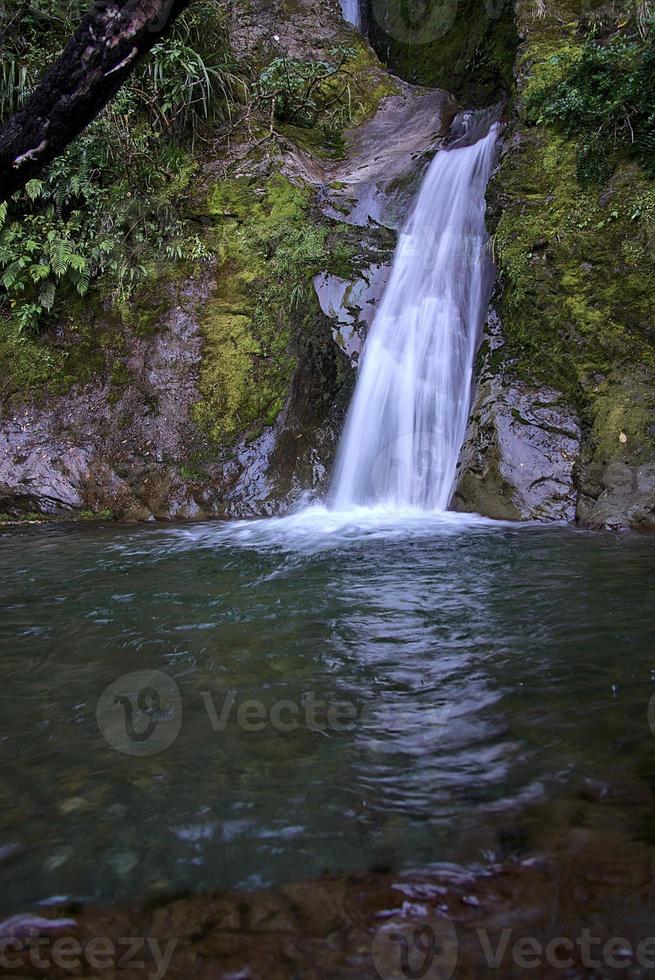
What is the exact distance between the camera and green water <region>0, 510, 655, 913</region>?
5.64 ft

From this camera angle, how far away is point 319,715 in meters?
2.42

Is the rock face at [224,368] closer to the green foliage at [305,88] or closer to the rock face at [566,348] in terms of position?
the green foliage at [305,88]

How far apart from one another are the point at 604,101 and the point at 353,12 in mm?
9468

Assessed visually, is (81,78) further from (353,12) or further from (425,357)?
(353,12)

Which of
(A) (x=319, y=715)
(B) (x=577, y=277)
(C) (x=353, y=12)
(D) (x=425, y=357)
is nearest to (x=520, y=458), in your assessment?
(D) (x=425, y=357)

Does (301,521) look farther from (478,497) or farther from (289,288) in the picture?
(289,288)

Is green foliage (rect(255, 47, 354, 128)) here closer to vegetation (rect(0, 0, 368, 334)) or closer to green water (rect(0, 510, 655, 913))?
vegetation (rect(0, 0, 368, 334))

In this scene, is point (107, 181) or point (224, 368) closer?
point (224, 368)

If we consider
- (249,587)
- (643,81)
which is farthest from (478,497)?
(643,81)

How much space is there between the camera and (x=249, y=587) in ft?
13.9

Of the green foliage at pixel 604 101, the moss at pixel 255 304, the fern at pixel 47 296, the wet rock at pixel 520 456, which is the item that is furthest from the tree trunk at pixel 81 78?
the fern at pixel 47 296

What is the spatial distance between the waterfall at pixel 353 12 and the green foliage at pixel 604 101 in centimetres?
829

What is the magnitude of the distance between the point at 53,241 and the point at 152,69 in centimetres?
305

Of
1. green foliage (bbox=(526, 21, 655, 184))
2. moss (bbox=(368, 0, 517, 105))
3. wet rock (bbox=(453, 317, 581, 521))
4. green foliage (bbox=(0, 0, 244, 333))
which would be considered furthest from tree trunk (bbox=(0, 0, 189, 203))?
moss (bbox=(368, 0, 517, 105))
